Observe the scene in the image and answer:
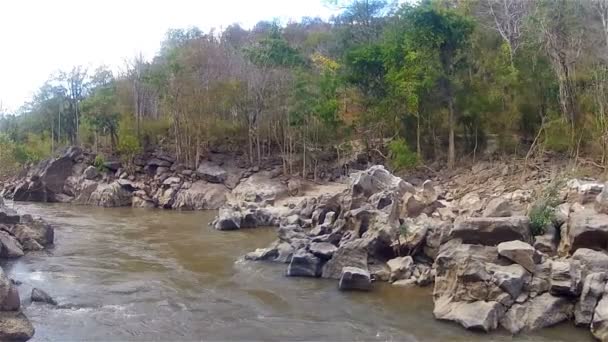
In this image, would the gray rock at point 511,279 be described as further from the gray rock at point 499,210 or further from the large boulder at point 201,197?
the large boulder at point 201,197

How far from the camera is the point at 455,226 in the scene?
1352 cm

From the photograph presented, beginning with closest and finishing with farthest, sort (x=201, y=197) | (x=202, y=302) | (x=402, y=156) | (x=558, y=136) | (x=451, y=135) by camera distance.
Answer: (x=202, y=302)
(x=558, y=136)
(x=402, y=156)
(x=451, y=135)
(x=201, y=197)

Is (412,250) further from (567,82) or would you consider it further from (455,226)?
(567,82)

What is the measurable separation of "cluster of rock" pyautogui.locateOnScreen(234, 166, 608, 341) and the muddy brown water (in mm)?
412

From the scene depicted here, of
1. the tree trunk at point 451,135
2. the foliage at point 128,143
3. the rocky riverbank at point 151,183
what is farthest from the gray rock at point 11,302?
the foliage at point 128,143

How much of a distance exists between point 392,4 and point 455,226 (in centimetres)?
3475

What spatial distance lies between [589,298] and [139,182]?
31.0 metres

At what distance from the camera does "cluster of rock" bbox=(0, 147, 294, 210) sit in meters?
34.3

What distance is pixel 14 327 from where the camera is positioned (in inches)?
389

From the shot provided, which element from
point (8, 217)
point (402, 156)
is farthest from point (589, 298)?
point (402, 156)

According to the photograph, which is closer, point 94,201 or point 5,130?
point 94,201

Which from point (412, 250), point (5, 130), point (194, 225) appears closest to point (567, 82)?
point (412, 250)

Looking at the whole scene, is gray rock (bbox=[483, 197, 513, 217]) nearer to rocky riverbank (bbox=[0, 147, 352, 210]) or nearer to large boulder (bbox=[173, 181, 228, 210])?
rocky riverbank (bbox=[0, 147, 352, 210])

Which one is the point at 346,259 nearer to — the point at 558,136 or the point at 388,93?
the point at 558,136
